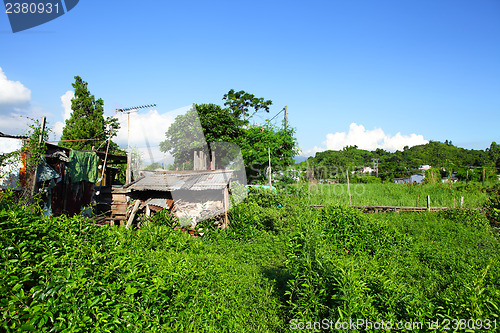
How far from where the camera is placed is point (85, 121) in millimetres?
16781

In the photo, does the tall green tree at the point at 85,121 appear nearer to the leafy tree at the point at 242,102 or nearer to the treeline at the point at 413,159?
the leafy tree at the point at 242,102

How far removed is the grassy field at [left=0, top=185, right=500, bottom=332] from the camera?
2.44 meters

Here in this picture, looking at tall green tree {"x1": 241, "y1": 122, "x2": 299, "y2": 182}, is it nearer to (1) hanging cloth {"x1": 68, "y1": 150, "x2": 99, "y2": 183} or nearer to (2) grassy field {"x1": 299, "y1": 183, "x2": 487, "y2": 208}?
(2) grassy field {"x1": 299, "y1": 183, "x2": 487, "y2": 208}

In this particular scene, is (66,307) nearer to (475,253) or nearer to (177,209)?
(177,209)

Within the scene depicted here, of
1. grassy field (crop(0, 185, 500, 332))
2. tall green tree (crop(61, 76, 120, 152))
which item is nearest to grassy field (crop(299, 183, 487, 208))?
grassy field (crop(0, 185, 500, 332))

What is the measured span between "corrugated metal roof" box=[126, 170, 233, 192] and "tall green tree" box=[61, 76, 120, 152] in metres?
8.25

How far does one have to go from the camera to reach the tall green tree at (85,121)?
645 inches

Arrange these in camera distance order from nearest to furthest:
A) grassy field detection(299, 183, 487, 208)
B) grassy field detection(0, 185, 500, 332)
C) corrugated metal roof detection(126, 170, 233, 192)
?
1. grassy field detection(0, 185, 500, 332)
2. corrugated metal roof detection(126, 170, 233, 192)
3. grassy field detection(299, 183, 487, 208)

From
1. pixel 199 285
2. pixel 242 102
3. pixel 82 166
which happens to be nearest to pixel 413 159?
pixel 242 102

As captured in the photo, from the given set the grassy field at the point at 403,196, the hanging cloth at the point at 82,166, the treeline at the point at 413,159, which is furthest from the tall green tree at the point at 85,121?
the treeline at the point at 413,159

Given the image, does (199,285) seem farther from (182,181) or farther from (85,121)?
(85,121)

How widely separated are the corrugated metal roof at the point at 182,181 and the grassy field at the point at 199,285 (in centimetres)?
271

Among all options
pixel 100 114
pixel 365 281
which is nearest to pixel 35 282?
pixel 365 281

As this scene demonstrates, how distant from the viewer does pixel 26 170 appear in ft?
21.7
